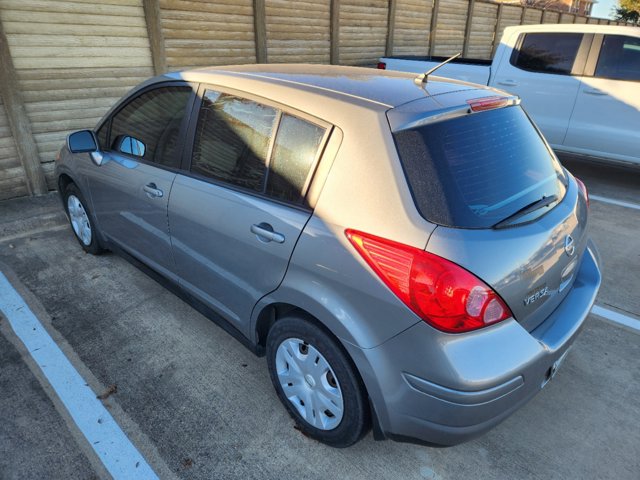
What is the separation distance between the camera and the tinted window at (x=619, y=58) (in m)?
5.30

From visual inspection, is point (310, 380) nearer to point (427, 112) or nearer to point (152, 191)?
point (427, 112)

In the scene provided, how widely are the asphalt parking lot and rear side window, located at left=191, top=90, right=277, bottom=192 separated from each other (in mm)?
1164

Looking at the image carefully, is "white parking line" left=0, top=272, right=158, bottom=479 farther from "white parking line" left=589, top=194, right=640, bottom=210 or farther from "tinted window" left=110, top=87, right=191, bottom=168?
"white parking line" left=589, top=194, right=640, bottom=210

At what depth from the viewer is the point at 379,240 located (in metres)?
1.71

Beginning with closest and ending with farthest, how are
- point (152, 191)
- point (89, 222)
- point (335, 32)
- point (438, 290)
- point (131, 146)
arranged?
1. point (438, 290)
2. point (152, 191)
3. point (131, 146)
4. point (89, 222)
5. point (335, 32)

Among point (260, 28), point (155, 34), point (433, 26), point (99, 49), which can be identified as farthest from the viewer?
point (433, 26)

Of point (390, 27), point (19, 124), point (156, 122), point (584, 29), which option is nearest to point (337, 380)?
point (156, 122)

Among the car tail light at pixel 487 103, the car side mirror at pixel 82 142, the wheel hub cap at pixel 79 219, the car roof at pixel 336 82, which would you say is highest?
the car roof at pixel 336 82

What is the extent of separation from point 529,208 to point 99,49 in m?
5.31

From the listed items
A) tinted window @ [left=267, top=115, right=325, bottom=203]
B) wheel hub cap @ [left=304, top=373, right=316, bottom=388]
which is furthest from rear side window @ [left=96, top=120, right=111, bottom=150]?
wheel hub cap @ [left=304, top=373, right=316, bottom=388]

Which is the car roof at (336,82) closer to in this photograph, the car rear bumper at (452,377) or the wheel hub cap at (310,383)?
the car rear bumper at (452,377)

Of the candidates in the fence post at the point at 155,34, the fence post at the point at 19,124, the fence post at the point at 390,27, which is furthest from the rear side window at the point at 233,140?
the fence post at the point at 390,27

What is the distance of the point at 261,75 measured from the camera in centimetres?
241

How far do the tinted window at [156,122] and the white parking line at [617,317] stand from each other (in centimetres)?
303
